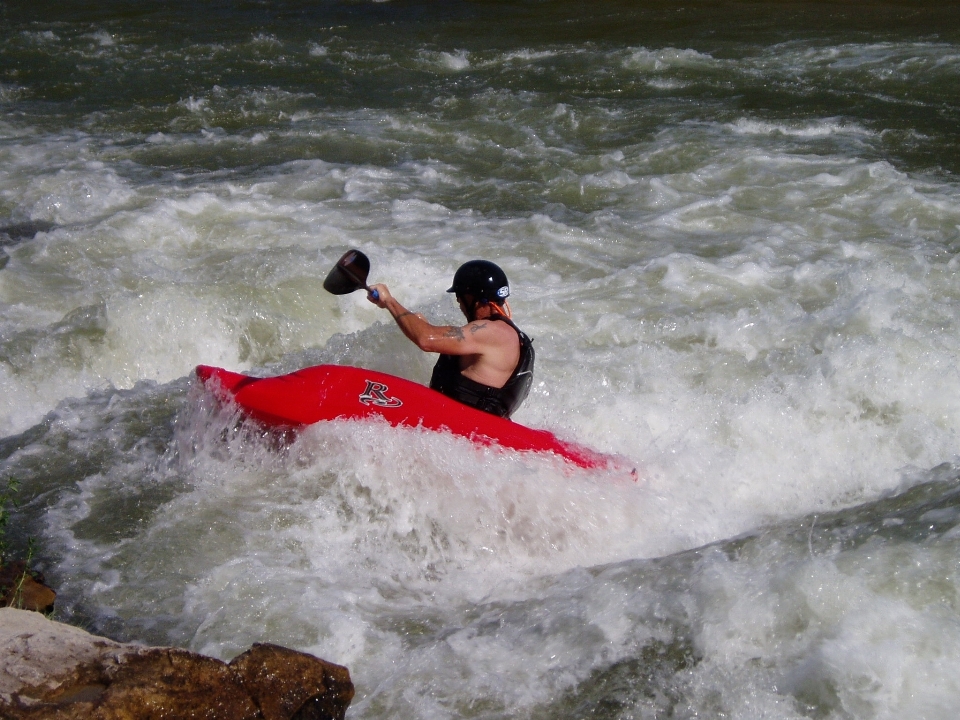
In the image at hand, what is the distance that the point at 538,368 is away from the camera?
5.57 metres

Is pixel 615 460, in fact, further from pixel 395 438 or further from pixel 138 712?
pixel 138 712

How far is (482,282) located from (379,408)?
0.73 m

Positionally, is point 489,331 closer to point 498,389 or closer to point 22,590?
point 498,389

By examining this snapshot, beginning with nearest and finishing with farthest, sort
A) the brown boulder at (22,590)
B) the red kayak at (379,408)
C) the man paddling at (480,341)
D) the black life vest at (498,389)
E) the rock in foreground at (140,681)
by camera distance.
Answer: the rock in foreground at (140,681) → the brown boulder at (22,590) → the red kayak at (379,408) → the man paddling at (480,341) → the black life vest at (498,389)

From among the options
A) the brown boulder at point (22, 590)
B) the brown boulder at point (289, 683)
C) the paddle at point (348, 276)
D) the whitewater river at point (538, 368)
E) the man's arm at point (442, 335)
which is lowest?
the whitewater river at point (538, 368)

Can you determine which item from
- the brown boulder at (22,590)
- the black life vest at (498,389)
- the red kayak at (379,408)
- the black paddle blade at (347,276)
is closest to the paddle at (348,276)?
the black paddle blade at (347,276)

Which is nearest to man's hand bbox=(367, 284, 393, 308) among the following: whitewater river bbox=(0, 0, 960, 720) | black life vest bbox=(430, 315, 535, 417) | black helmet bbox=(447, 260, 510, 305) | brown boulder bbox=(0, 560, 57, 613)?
black helmet bbox=(447, 260, 510, 305)

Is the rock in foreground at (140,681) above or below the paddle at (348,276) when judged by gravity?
below

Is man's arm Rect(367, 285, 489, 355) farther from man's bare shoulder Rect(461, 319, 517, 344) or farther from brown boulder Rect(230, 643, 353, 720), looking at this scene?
brown boulder Rect(230, 643, 353, 720)

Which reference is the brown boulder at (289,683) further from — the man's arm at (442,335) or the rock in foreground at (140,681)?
the man's arm at (442,335)

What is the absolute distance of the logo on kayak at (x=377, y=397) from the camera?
14.4 feet

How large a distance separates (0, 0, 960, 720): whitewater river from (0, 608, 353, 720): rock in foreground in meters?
0.44

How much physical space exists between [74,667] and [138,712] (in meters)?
0.22

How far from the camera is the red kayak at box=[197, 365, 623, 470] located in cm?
435
